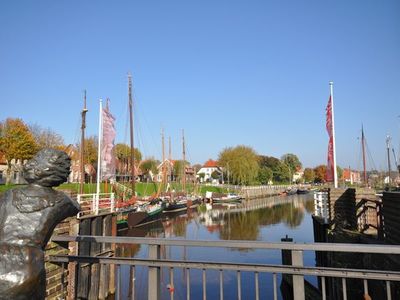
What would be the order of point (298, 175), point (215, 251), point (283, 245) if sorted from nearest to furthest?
1. point (283, 245)
2. point (215, 251)
3. point (298, 175)

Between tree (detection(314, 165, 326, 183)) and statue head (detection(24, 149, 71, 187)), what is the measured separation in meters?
135

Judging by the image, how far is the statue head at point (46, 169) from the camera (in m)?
2.90

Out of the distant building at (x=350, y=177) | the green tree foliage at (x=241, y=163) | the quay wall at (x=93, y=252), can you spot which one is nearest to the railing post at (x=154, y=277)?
the quay wall at (x=93, y=252)

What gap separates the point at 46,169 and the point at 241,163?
85102 millimetres

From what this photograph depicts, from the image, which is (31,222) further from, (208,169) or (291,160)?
(208,169)

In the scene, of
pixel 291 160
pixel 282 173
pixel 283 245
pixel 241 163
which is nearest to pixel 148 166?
pixel 241 163

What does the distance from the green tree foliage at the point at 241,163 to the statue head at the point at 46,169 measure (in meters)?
84.4

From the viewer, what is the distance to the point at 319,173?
134 m

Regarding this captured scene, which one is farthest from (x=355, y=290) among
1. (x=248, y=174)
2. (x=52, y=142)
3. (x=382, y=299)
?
(x=248, y=174)

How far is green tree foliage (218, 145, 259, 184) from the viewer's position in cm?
8725

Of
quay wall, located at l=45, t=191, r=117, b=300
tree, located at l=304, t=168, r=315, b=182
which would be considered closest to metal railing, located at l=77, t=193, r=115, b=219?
quay wall, located at l=45, t=191, r=117, b=300

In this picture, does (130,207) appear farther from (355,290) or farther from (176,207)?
(355,290)

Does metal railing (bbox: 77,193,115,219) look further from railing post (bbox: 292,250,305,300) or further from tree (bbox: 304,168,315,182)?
tree (bbox: 304,168,315,182)

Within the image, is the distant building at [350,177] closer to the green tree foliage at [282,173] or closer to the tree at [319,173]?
the tree at [319,173]
